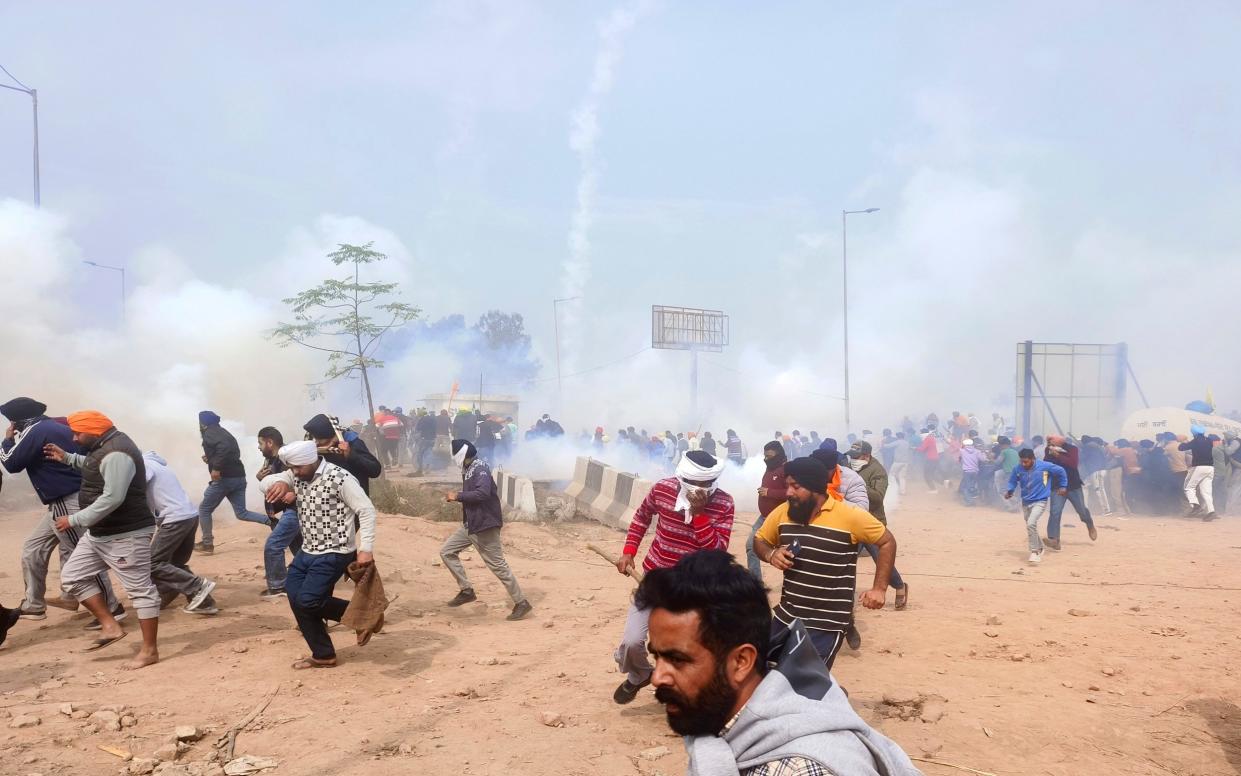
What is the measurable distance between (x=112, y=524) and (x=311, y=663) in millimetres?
1676

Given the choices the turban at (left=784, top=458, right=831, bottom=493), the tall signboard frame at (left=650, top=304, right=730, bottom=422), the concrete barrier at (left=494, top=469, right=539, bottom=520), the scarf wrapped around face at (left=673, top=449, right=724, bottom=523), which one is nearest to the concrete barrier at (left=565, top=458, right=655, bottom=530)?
the concrete barrier at (left=494, top=469, right=539, bottom=520)

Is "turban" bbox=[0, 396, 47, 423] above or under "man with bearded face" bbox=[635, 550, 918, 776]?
above

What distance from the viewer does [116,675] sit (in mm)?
6211

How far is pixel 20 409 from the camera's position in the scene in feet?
24.2

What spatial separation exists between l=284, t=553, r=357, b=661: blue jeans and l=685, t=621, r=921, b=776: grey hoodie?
491 cm

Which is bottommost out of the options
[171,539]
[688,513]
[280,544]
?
[280,544]

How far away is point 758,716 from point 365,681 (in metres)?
5.19

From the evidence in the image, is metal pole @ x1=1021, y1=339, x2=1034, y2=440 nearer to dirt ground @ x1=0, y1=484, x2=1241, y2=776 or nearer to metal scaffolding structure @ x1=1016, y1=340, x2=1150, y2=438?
metal scaffolding structure @ x1=1016, y1=340, x2=1150, y2=438

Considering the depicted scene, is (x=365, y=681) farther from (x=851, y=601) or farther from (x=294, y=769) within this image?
(x=851, y=601)

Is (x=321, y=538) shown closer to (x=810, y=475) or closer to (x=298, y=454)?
(x=298, y=454)

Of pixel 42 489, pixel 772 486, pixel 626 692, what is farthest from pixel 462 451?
pixel 626 692

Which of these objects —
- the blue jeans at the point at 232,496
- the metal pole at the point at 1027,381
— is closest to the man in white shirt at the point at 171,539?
the blue jeans at the point at 232,496

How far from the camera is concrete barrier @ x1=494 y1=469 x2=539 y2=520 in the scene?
49.4ft

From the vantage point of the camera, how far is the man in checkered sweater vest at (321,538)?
20.2ft
